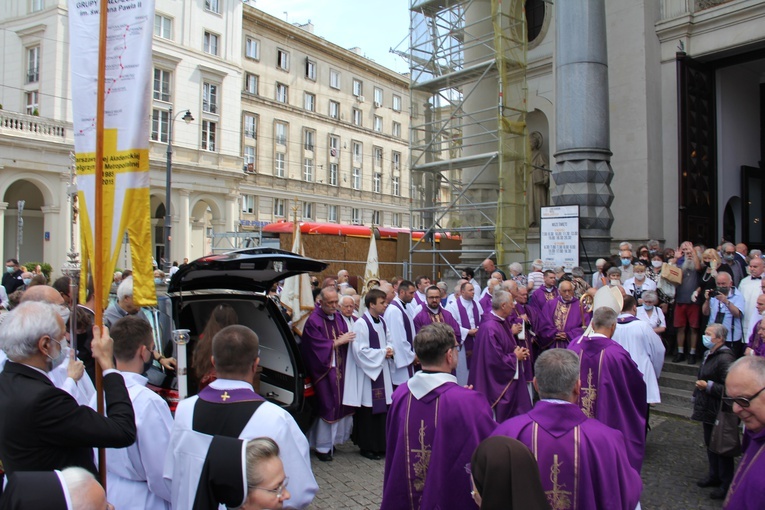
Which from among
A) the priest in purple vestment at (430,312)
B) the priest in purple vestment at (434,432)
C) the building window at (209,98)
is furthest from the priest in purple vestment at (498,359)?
the building window at (209,98)

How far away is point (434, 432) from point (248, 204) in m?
41.8

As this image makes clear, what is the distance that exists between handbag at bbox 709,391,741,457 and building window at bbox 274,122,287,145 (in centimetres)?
4337

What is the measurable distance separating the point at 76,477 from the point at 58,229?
3197 cm

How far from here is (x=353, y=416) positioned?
7.20 m

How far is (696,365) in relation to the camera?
925cm

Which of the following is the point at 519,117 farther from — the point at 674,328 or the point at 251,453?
the point at 251,453

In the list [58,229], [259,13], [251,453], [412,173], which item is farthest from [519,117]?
[259,13]

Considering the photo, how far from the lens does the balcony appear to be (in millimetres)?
27625

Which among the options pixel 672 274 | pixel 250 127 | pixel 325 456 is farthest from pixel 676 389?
pixel 250 127

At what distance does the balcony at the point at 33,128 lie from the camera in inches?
1088

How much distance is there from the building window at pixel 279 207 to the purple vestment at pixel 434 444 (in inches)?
1688

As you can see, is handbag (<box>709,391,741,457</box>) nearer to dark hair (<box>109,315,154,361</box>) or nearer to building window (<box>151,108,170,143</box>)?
dark hair (<box>109,315,154,361</box>)

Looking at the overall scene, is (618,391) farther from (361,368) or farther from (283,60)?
(283,60)

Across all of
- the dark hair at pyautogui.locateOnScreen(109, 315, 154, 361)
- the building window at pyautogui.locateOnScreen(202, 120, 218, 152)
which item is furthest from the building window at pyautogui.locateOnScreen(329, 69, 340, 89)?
the dark hair at pyautogui.locateOnScreen(109, 315, 154, 361)
